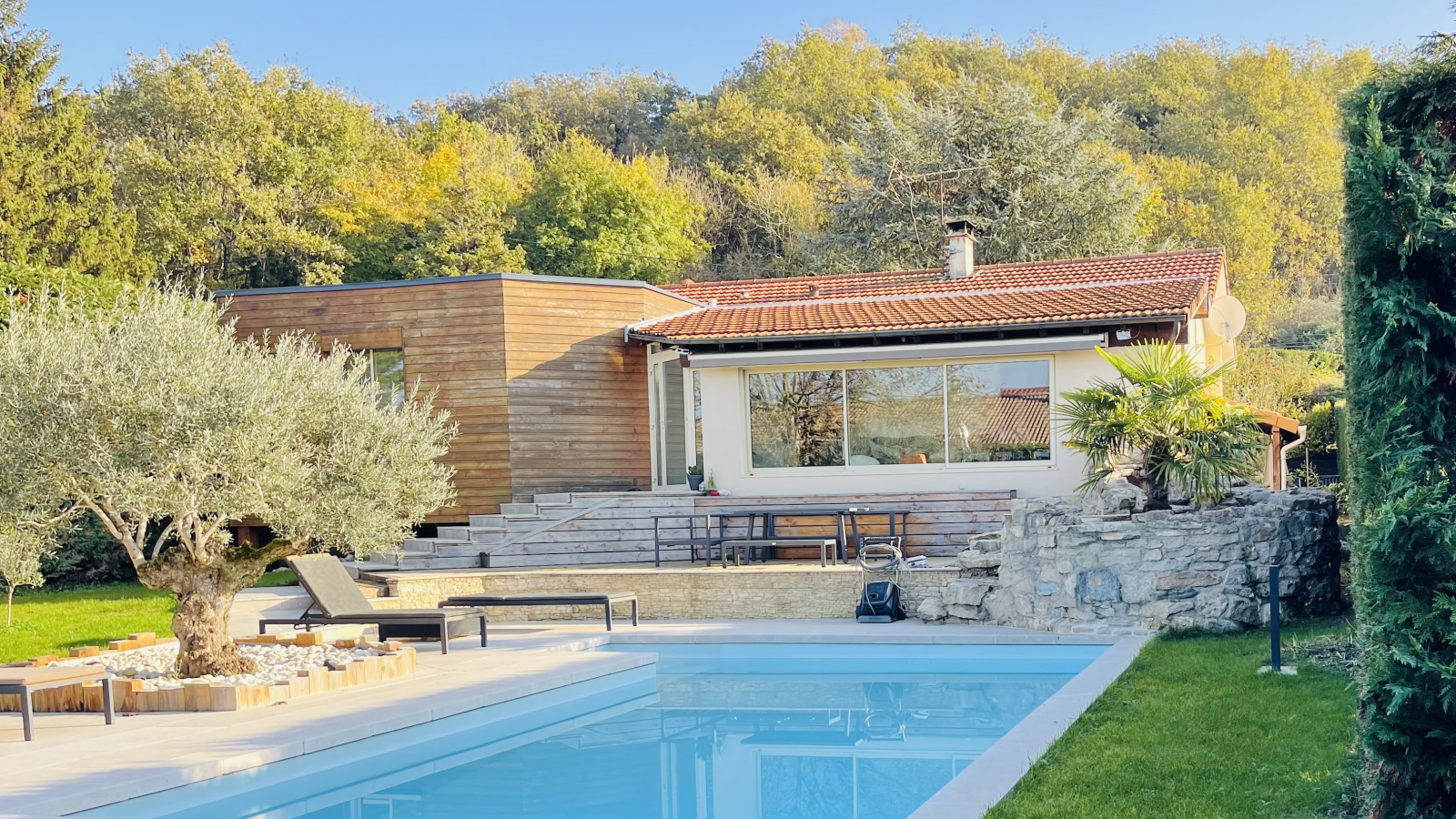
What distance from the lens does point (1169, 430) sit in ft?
41.8

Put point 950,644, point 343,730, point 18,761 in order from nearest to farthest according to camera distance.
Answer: point 18,761 → point 343,730 → point 950,644

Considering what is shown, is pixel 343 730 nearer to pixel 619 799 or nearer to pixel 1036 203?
pixel 619 799

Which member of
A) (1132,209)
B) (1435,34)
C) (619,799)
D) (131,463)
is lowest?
(619,799)

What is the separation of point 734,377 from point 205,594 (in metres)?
9.43

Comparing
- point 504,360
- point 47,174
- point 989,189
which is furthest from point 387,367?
point 989,189

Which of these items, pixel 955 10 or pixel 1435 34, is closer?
pixel 1435 34

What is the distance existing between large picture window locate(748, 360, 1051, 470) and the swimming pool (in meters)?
5.09

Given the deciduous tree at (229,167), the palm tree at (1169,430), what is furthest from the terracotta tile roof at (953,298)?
the deciduous tree at (229,167)

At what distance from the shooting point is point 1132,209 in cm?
3316

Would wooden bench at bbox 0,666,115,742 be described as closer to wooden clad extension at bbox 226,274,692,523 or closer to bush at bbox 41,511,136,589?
wooden clad extension at bbox 226,274,692,523

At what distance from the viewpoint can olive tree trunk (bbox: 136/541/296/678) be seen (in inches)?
400

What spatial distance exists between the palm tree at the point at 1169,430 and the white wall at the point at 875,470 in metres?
3.98

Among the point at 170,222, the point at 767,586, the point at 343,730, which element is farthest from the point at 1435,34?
the point at 170,222

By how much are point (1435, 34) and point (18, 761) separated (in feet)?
29.1
